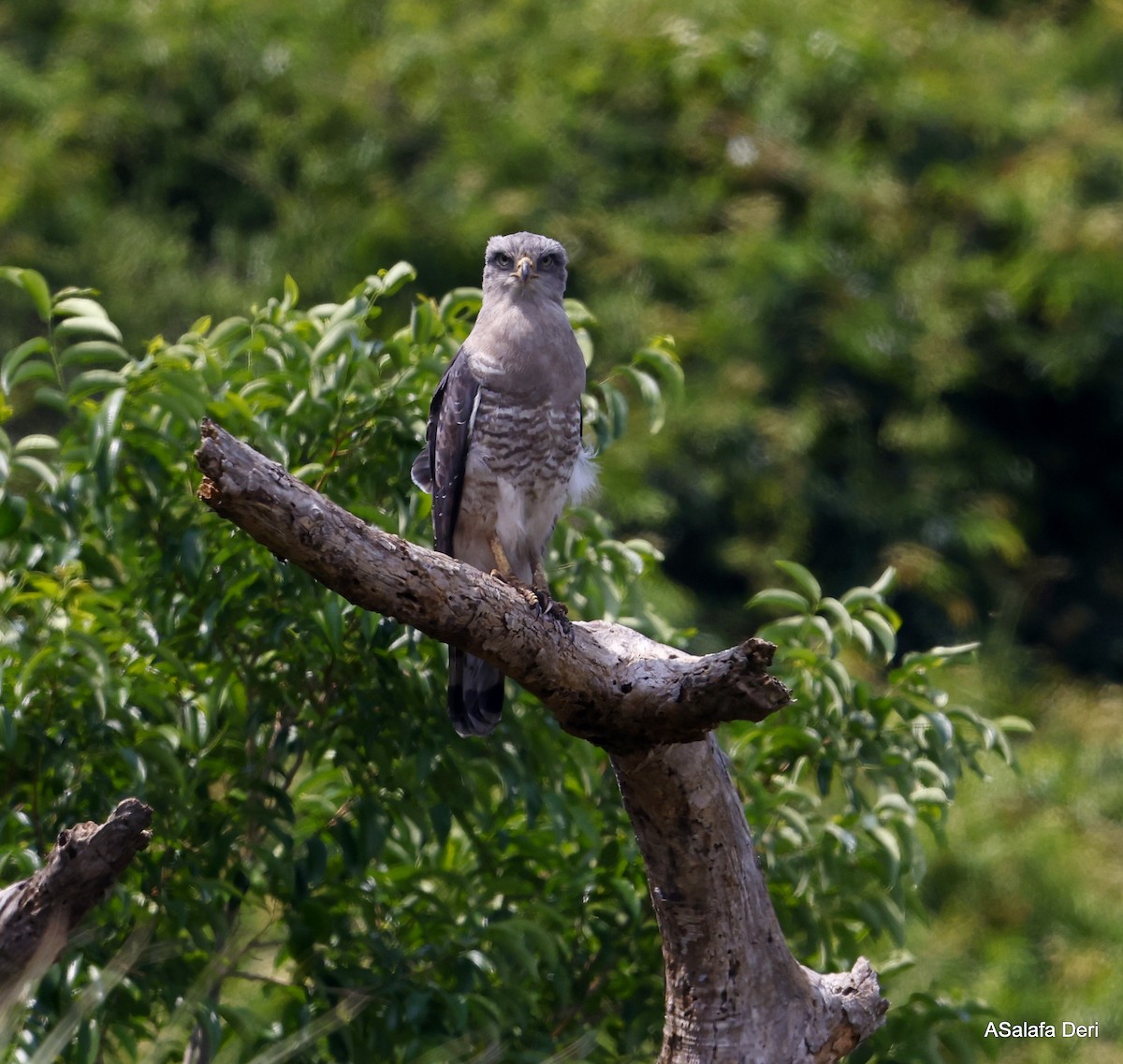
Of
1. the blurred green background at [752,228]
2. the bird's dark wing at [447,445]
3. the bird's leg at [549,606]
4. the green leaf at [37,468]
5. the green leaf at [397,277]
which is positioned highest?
the green leaf at [397,277]

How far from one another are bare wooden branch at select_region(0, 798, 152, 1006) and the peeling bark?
507mm

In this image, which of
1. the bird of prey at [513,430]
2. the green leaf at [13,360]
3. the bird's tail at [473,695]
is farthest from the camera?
the bird of prey at [513,430]

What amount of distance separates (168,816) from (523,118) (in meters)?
5.64

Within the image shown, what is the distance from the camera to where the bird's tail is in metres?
3.39

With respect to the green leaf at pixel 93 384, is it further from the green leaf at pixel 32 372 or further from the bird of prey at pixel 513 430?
the bird of prey at pixel 513 430

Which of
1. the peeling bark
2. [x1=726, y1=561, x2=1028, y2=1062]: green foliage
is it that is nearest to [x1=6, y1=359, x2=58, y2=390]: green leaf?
the peeling bark

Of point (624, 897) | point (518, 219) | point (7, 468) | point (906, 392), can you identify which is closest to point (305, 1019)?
point (624, 897)

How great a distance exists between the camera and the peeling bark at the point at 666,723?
2447 millimetres

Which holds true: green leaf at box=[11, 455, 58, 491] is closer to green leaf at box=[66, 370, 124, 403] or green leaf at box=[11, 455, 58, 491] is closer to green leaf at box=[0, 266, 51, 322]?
green leaf at box=[66, 370, 124, 403]

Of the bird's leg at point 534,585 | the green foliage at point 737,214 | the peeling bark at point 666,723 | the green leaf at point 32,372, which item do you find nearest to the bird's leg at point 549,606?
the bird's leg at point 534,585

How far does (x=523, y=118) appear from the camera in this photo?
8172 mm

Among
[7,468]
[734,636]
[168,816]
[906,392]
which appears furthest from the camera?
[906,392]

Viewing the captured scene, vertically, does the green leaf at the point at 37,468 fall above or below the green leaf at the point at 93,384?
below

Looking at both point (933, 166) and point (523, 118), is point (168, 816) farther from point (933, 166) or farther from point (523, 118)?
point (933, 166)
